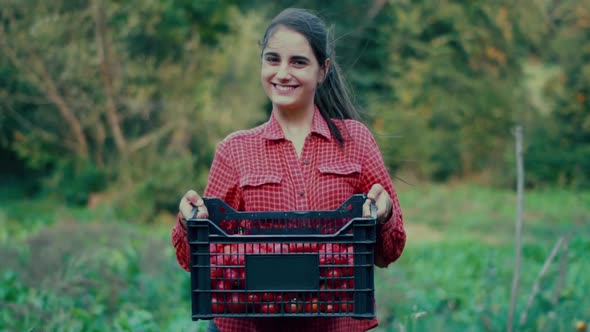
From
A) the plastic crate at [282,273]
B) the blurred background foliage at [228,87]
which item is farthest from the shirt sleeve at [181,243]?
the blurred background foliage at [228,87]

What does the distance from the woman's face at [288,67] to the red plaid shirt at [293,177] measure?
0.15 meters

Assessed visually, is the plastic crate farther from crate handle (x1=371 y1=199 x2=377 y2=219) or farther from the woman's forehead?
the woman's forehead

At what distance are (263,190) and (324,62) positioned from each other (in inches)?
20.5

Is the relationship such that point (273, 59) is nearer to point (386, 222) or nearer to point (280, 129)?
point (280, 129)

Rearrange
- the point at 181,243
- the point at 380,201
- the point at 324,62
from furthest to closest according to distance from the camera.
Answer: the point at 324,62 < the point at 181,243 < the point at 380,201

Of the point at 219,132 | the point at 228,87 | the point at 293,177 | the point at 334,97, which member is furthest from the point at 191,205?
the point at 228,87

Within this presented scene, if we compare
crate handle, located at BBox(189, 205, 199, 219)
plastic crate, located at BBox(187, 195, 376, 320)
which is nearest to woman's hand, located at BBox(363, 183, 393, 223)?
plastic crate, located at BBox(187, 195, 376, 320)

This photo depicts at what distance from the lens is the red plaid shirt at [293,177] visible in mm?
2783

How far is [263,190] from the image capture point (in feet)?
9.24

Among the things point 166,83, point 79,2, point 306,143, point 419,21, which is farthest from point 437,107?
point 306,143

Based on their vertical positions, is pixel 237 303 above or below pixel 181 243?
below

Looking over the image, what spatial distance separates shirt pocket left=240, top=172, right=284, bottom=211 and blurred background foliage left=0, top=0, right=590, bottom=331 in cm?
88

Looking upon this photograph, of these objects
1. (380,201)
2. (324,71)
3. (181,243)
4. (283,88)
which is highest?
(324,71)

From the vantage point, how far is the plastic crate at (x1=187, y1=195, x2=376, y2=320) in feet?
7.80
